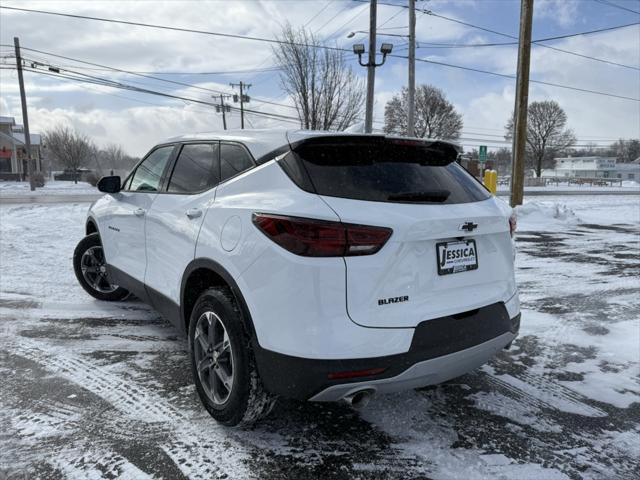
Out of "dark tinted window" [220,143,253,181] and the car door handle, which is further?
the car door handle

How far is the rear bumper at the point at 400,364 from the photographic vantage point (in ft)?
7.28

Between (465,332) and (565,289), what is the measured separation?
4.25 meters

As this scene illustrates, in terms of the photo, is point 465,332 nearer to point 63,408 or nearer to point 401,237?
point 401,237

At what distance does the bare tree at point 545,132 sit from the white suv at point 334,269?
74.8m

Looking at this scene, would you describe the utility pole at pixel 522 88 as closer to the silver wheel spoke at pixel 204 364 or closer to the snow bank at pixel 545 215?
the snow bank at pixel 545 215

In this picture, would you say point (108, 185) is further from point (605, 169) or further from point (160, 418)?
point (605, 169)

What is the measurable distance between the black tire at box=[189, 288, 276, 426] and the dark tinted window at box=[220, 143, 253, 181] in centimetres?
72

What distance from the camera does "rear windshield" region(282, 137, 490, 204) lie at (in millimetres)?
2381

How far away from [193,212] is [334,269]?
122cm

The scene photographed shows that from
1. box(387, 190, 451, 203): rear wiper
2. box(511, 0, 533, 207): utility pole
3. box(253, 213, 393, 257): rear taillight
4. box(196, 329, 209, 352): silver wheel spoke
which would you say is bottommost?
box(196, 329, 209, 352): silver wheel spoke

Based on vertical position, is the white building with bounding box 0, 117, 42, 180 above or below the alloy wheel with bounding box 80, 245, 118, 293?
above

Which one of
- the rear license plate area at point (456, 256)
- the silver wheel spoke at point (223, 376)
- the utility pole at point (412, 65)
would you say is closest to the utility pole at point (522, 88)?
the utility pole at point (412, 65)

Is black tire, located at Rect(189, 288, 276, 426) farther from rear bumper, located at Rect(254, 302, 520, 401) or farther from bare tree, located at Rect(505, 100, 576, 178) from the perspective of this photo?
bare tree, located at Rect(505, 100, 576, 178)

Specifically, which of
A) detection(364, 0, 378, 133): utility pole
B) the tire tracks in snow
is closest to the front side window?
the tire tracks in snow
